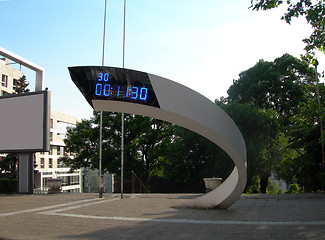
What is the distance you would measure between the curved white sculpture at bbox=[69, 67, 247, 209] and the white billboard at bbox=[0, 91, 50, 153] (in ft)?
44.7

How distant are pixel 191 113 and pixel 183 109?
0.28 meters

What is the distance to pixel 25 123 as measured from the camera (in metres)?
22.1

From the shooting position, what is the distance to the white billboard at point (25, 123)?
21672 millimetres

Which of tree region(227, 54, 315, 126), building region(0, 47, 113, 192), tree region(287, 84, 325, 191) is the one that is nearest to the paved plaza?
tree region(287, 84, 325, 191)

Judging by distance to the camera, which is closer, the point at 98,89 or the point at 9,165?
the point at 98,89

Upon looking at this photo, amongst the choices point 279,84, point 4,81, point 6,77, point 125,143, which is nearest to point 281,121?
point 279,84

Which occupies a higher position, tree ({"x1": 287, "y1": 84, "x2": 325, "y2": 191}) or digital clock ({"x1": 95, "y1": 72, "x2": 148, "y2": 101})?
digital clock ({"x1": 95, "y1": 72, "x2": 148, "y2": 101})

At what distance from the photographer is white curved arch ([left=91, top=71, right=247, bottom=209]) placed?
31.0 feet

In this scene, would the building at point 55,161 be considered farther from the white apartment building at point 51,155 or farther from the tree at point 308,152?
the tree at point 308,152

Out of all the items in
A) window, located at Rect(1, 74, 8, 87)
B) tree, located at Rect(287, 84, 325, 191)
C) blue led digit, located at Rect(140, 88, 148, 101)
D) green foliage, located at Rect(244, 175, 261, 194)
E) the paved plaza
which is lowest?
green foliage, located at Rect(244, 175, 261, 194)

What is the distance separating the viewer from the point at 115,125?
34781 millimetres

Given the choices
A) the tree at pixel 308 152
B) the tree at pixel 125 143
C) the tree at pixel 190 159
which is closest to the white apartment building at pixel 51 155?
the tree at pixel 125 143

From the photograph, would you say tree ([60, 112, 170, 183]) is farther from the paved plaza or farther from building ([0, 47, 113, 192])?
the paved plaza

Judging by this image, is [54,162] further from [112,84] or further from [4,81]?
[112,84]
